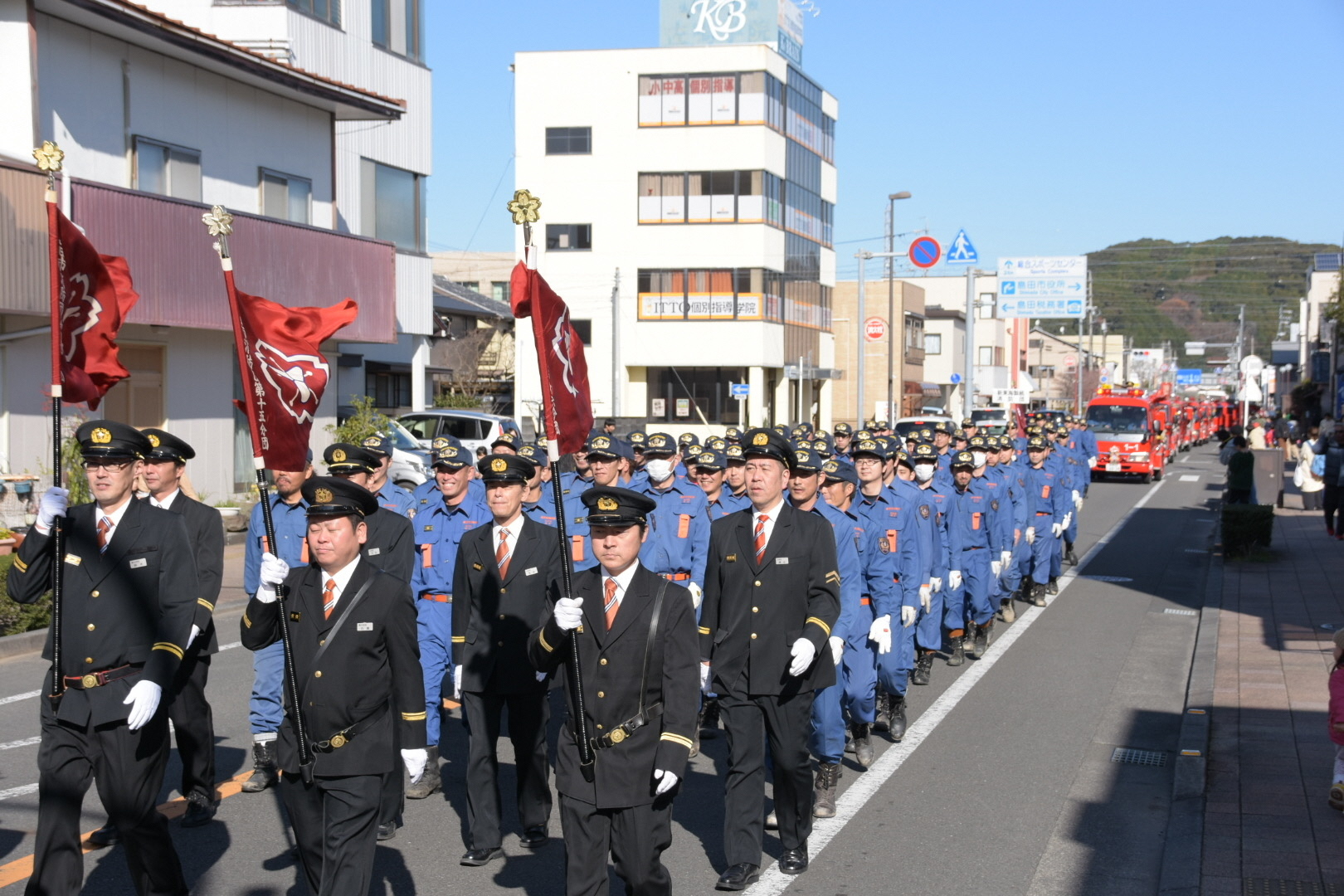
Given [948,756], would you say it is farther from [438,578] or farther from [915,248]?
[915,248]

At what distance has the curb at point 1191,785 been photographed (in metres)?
6.38

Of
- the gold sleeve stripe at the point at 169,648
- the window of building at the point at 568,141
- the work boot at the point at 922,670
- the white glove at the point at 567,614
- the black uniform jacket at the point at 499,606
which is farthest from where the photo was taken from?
the window of building at the point at 568,141

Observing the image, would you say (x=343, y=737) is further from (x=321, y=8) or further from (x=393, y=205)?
(x=393, y=205)

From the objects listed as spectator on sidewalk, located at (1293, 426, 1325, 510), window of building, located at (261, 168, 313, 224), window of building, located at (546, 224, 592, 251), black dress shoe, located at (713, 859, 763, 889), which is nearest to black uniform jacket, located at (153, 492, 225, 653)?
black dress shoe, located at (713, 859, 763, 889)

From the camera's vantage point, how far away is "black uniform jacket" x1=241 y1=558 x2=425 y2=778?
487 cm

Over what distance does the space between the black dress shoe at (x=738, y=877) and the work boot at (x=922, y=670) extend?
16.9ft

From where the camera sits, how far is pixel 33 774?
25.7 ft

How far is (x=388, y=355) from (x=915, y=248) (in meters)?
12.1

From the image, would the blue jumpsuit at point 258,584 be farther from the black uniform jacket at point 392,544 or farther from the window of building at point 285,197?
the window of building at point 285,197

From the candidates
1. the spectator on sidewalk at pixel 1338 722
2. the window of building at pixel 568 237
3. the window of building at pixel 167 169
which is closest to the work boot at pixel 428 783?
the spectator on sidewalk at pixel 1338 722

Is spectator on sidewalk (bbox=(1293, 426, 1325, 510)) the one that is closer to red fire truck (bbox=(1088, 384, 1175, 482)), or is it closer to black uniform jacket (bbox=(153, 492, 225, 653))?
red fire truck (bbox=(1088, 384, 1175, 482))

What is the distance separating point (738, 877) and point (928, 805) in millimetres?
1934

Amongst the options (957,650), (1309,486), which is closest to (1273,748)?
(957,650)

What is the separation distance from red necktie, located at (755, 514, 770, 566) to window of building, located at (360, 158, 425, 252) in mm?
21410
